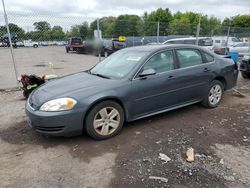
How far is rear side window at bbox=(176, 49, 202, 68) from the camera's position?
15.5ft

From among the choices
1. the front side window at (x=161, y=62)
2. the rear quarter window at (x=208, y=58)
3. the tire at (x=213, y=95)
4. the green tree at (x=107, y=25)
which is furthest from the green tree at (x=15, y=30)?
the tire at (x=213, y=95)

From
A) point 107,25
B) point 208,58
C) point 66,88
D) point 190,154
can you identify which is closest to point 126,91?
point 66,88

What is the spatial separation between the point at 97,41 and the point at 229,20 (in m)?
59.3

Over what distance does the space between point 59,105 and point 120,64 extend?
1545 mm

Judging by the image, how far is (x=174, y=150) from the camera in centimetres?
355

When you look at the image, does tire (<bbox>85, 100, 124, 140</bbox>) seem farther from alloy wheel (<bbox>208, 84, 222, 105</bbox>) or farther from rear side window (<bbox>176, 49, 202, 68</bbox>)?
alloy wheel (<bbox>208, 84, 222, 105</bbox>)

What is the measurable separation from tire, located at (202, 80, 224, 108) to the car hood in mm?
2421

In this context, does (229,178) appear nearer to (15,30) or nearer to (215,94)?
(215,94)

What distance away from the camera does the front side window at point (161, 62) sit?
4.33 metres

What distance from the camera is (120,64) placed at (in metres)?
4.55

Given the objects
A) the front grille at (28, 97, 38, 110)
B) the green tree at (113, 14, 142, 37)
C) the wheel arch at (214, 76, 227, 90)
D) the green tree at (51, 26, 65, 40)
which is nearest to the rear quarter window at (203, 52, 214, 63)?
the wheel arch at (214, 76, 227, 90)

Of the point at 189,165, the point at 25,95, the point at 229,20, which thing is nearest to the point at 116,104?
the point at 189,165

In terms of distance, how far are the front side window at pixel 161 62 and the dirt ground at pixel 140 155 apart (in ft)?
3.43

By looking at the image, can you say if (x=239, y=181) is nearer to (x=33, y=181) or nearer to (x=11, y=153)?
(x=33, y=181)
